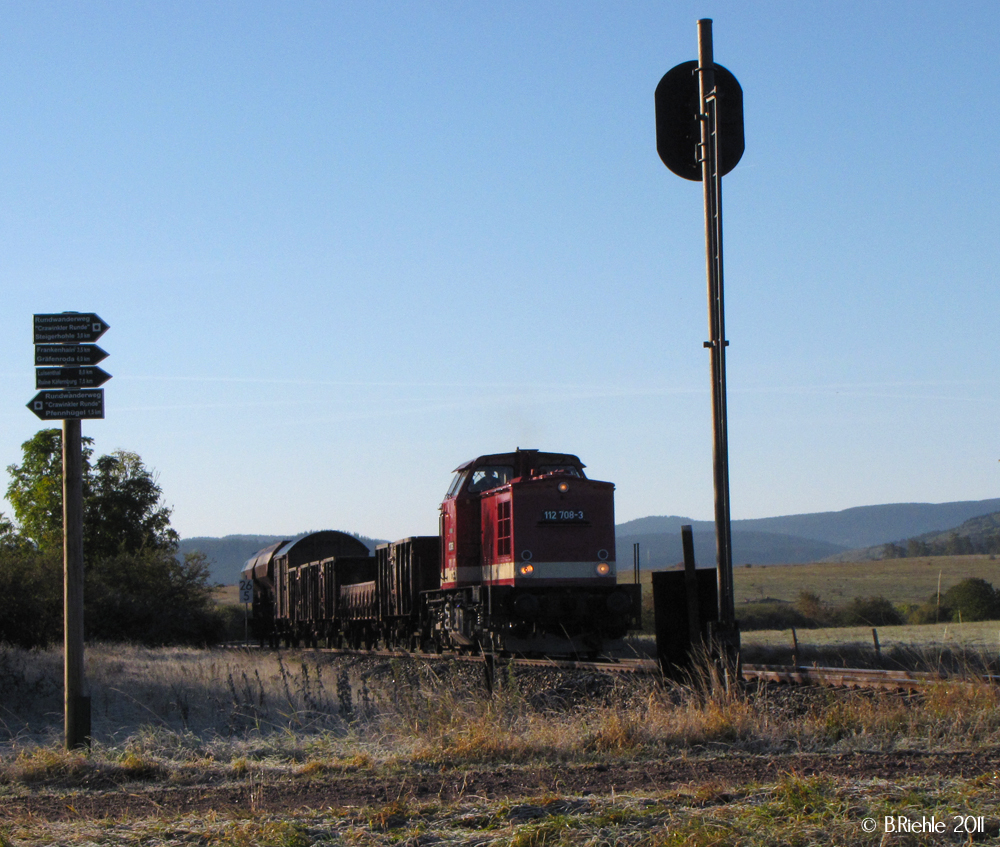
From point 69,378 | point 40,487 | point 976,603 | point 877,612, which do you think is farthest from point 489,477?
point 40,487

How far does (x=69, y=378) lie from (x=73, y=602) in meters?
2.04

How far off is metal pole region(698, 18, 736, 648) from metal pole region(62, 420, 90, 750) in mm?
5844

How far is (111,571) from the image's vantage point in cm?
4009

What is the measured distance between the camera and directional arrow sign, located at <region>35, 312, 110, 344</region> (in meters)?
9.48

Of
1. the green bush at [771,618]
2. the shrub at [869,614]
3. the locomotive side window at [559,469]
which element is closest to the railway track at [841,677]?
the locomotive side window at [559,469]

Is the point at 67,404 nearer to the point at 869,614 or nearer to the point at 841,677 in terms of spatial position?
the point at 841,677

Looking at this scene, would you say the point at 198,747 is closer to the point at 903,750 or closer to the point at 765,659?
the point at 903,750

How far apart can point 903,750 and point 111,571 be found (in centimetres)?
3753

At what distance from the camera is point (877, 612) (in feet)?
159

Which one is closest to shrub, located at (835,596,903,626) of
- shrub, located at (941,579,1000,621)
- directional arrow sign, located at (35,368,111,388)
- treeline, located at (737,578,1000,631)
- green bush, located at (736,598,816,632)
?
treeline, located at (737,578,1000,631)

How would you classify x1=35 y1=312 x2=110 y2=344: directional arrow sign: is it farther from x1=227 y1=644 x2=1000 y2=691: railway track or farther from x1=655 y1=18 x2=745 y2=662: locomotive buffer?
x1=655 y1=18 x2=745 y2=662: locomotive buffer

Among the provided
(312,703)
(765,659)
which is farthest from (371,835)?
(765,659)

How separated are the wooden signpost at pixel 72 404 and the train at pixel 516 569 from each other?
31.6ft

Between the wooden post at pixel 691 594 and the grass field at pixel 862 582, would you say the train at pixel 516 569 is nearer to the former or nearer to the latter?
the wooden post at pixel 691 594
